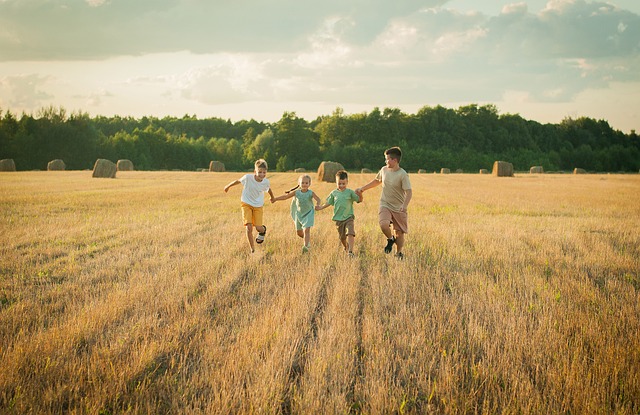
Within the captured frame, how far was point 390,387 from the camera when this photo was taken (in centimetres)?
329

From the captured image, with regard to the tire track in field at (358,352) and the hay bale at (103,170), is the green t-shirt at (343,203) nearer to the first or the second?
the tire track in field at (358,352)

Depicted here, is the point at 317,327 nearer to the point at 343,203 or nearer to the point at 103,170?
the point at 343,203

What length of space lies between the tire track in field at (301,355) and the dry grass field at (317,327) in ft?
0.06

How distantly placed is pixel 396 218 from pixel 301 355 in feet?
15.2

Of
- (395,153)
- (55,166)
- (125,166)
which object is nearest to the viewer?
(395,153)

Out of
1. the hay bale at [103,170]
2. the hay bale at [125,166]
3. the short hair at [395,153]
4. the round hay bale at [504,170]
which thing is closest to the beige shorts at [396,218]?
the short hair at [395,153]

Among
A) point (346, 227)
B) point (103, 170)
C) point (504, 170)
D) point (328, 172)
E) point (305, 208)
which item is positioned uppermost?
point (504, 170)

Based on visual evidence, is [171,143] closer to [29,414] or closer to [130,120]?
[130,120]

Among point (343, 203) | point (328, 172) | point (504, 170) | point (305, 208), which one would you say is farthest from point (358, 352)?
point (504, 170)

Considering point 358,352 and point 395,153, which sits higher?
point 395,153

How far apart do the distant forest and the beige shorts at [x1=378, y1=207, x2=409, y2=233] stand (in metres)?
69.5

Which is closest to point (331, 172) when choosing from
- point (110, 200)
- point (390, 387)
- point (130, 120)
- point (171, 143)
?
point (110, 200)

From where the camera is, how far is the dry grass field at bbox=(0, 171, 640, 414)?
3160 mm

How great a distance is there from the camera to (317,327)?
14.8ft
